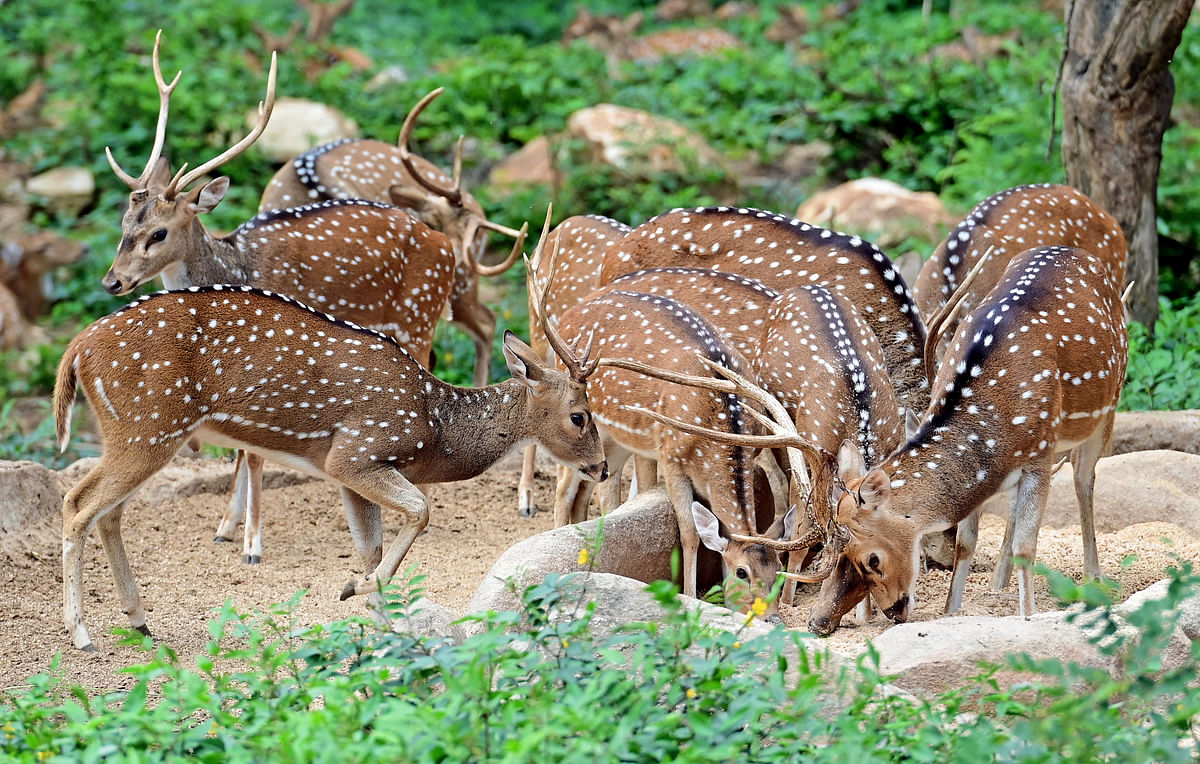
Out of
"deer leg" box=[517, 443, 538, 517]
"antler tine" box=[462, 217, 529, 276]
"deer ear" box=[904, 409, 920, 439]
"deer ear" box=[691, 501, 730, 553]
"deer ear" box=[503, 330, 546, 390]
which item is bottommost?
"deer leg" box=[517, 443, 538, 517]

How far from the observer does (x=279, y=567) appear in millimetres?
6863

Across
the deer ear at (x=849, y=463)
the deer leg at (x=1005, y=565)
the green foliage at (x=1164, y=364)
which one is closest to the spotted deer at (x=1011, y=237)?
the green foliage at (x=1164, y=364)

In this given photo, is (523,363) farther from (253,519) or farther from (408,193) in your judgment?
(408,193)

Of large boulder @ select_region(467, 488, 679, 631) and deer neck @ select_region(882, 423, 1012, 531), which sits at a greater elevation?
deer neck @ select_region(882, 423, 1012, 531)

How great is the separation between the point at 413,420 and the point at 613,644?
7.83ft

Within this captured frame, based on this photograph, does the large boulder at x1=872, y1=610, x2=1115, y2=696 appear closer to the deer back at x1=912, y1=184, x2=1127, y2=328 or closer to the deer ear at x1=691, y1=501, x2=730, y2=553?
the deer ear at x1=691, y1=501, x2=730, y2=553

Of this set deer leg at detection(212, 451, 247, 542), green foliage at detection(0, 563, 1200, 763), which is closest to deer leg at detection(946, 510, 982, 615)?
green foliage at detection(0, 563, 1200, 763)

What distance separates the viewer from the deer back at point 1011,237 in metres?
7.43

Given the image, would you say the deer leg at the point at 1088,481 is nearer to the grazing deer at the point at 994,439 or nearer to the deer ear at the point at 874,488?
the grazing deer at the point at 994,439

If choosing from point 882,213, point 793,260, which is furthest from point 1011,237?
point 882,213

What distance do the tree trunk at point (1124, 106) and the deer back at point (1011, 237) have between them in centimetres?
68

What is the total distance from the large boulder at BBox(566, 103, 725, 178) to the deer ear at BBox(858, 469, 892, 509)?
7.44m

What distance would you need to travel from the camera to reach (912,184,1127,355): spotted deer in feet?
24.4

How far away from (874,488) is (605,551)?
1.15m
